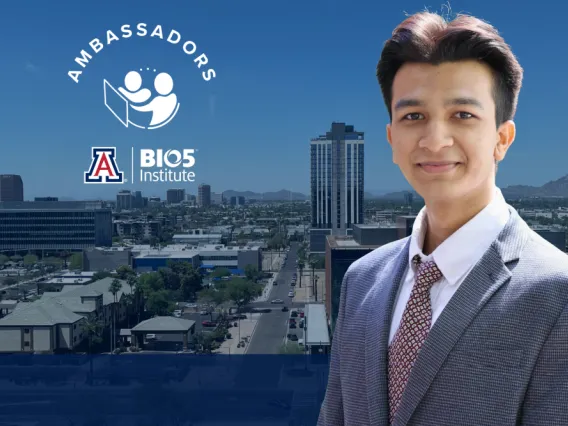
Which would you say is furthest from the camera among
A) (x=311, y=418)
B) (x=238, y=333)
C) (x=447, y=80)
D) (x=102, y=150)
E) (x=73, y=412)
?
(x=238, y=333)

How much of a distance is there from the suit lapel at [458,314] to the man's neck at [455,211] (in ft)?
0.10

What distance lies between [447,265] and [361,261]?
0.15 meters

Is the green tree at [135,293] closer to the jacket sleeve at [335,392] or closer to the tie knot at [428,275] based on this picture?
the jacket sleeve at [335,392]

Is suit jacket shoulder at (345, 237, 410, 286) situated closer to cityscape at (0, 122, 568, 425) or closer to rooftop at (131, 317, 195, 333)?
cityscape at (0, 122, 568, 425)

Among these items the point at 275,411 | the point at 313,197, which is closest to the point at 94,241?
the point at 313,197

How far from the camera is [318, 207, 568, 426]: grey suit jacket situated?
1.10ft

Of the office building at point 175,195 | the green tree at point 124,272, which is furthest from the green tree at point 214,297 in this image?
the office building at point 175,195

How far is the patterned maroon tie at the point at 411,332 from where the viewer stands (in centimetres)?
40

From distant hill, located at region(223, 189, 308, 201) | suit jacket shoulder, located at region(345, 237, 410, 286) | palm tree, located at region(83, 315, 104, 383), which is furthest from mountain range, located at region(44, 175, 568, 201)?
suit jacket shoulder, located at region(345, 237, 410, 286)

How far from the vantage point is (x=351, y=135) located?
8133mm

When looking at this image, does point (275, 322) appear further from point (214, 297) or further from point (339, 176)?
point (339, 176)

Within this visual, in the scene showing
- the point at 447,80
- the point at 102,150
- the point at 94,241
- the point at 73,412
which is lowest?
the point at 73,412

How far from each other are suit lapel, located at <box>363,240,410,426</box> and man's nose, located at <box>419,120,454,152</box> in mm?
137

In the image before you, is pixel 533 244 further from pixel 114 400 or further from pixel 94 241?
pixel 94 241
